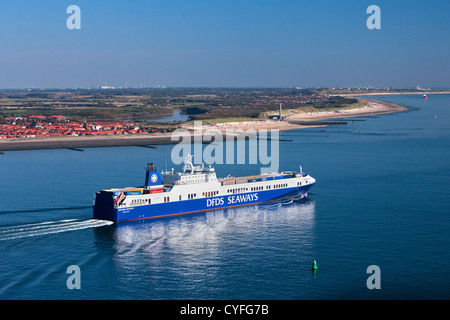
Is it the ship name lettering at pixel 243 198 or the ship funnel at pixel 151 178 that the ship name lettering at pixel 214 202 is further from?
the ship funnel at pixel 151 178

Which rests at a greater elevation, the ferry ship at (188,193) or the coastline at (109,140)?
the coastline at (109,140)

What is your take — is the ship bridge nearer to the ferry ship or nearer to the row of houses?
the ferry ship

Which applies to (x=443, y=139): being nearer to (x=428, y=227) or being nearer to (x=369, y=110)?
(x=428, y=227)

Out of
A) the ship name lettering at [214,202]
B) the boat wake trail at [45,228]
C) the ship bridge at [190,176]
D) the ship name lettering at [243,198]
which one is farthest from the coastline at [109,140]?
the boat wake trail at [45,228]

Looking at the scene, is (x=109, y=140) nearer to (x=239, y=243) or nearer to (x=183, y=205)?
(x=183, y=205)

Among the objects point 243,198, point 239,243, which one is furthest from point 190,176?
point 239,243

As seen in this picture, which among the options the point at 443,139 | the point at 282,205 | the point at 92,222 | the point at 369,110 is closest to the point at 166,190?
the point at 92,222
